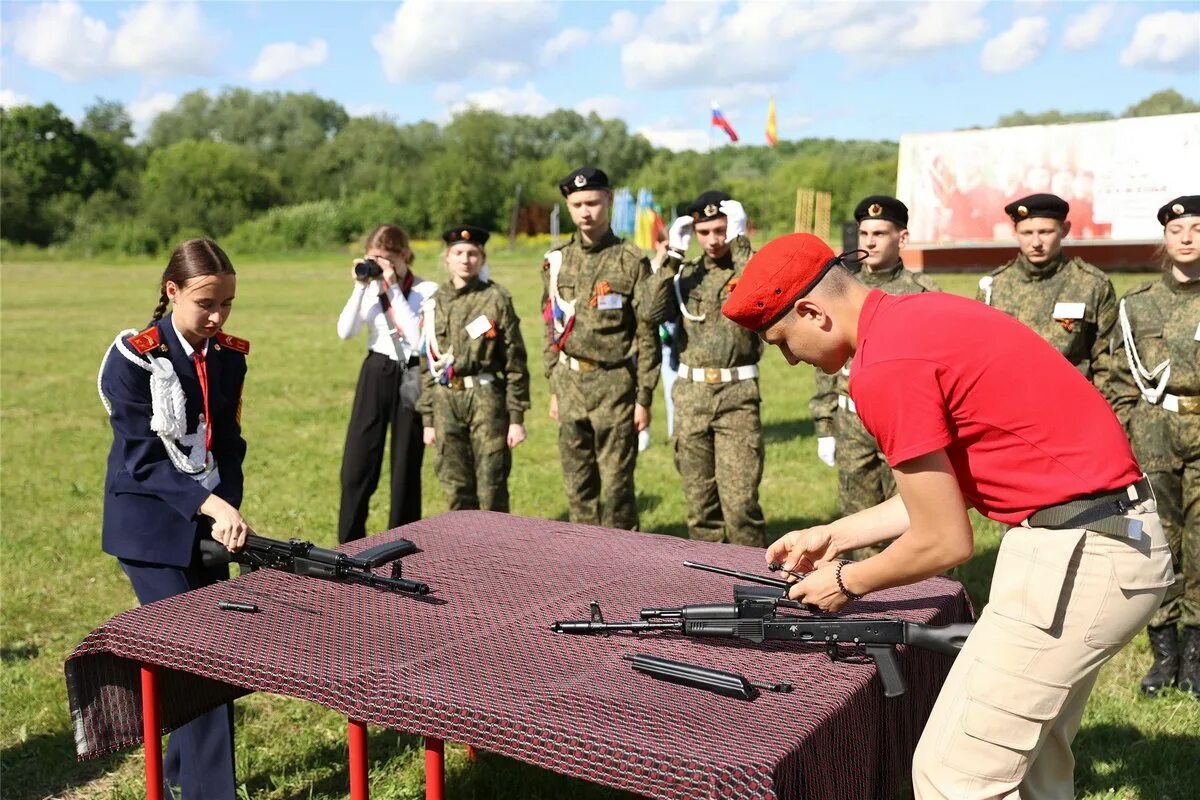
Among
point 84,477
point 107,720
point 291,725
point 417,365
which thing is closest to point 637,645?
point 107,720

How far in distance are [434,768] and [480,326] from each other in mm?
3869

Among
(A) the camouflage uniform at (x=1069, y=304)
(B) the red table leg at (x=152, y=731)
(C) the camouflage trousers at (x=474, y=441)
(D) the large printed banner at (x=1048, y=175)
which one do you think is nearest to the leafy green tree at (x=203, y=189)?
(D) the large printed banner at (x=1048, y=175)

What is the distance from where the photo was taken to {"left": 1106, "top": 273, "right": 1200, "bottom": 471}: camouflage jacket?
4832 mm

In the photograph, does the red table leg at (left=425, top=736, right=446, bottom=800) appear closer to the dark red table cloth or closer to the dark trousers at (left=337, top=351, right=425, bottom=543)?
the dark red table cloth

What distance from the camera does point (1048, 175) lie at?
2544 cm

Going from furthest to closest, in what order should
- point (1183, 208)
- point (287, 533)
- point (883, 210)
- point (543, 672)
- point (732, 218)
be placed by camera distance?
point (287, 533) < point (732, 218) < point (883, 210) < point (1183, 208) < point (543, 672)

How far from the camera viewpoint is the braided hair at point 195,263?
368 cm

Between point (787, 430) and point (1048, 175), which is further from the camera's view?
point (1048, 175)

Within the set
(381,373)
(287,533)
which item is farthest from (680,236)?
(287,533)

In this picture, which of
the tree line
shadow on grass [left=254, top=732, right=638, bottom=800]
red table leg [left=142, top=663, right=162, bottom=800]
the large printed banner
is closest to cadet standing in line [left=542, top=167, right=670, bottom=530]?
shadow on grass [left=254, top=732, right=638, bottom=800]

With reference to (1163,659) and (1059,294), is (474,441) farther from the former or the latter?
(1163,659)

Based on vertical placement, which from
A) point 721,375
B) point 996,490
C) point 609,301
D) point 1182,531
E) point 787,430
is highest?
point 609,301

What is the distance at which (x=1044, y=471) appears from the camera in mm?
2486

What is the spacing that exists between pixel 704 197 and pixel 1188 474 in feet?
9.23
